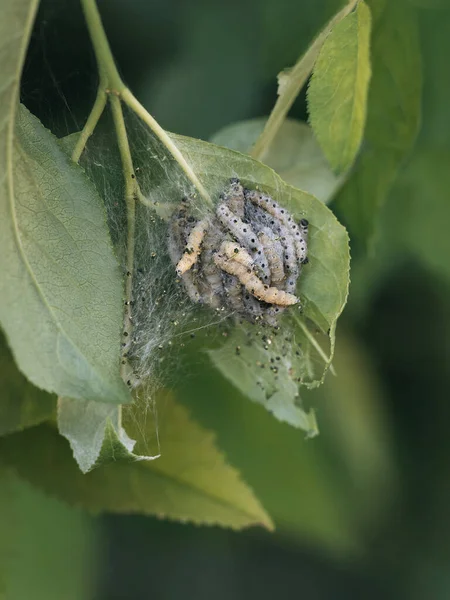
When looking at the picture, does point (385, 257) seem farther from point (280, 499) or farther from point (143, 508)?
point (143, 508)

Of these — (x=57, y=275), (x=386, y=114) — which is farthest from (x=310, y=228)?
(x=386, y=114)

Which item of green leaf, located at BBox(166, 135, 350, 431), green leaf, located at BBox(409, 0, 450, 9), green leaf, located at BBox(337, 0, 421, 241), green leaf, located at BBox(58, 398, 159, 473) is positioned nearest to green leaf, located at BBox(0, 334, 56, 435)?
green leaf, located at BBox(58, 398, 159, 473)

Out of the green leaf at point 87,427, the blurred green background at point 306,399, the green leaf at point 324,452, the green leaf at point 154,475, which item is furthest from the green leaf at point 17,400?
the green leaf at point 324,452

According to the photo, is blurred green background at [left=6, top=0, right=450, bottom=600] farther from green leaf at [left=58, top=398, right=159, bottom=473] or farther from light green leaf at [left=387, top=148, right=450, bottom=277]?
green leaf at [left=58, top=398, right=159, bottom=473]

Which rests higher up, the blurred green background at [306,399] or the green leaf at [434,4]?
the green leaf at [434,4]

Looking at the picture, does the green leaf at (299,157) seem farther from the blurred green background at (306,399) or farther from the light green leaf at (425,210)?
the light green leaf at (425,210)

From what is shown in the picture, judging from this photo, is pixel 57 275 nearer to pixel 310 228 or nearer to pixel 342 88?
pixel 310 228
